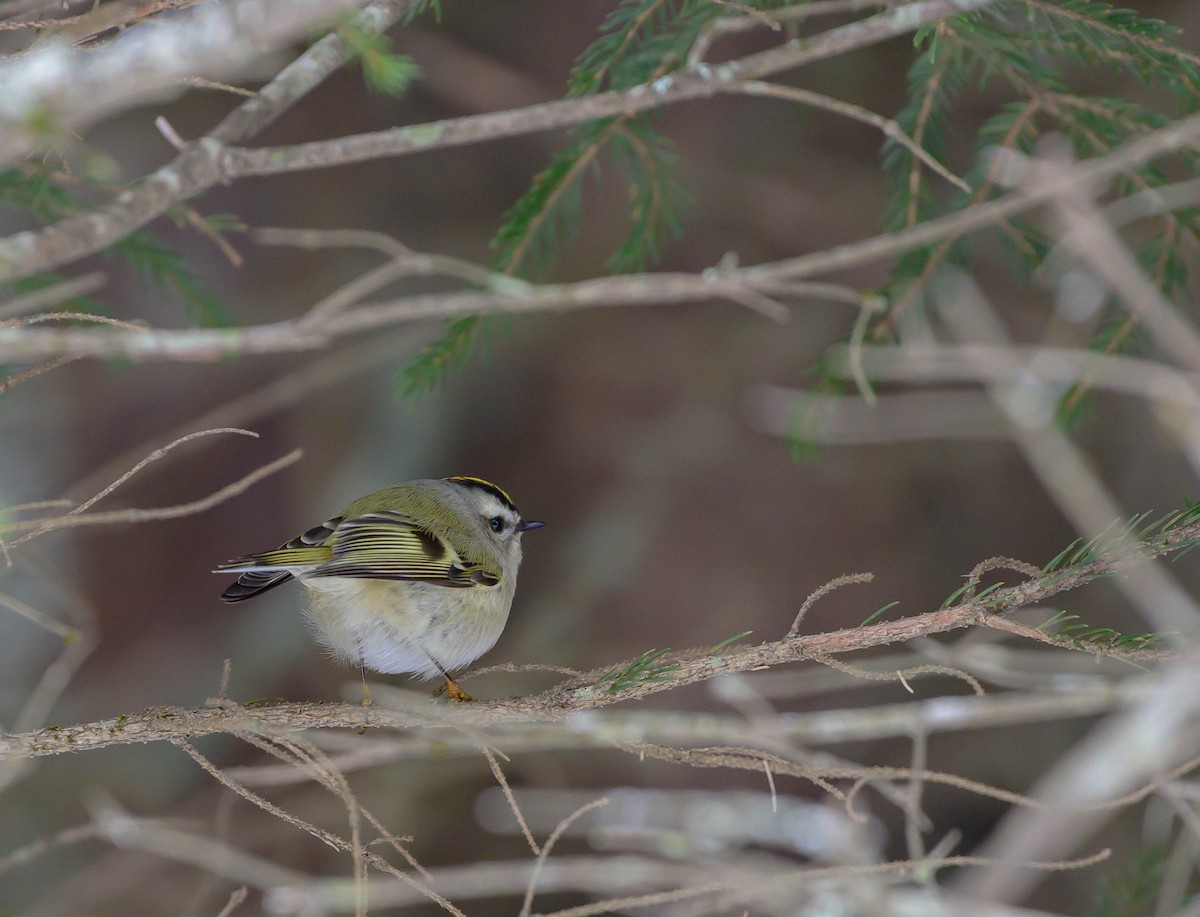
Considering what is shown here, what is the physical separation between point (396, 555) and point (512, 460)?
3.69ft

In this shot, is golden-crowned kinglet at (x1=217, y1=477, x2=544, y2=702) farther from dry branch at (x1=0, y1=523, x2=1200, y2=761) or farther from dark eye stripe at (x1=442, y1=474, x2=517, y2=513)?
dry branch at (x1=0, y1=523, x2=1200, y2=761)

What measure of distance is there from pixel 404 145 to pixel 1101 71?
2360 millimetres

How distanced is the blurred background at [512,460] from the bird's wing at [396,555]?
31.3 inches

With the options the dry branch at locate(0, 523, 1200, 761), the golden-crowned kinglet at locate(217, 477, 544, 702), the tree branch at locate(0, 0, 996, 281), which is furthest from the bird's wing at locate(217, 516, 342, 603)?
the tree branch at locate(0, 0, 996, 281)

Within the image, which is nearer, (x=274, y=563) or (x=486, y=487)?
(x=274, y=563)

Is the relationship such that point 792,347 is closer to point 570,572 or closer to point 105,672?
point 570,572

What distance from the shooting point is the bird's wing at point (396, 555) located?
2.14 metres

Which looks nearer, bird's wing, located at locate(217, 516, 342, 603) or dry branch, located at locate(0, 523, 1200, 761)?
dry branch, located at locate(0, 523, 1200, 761)

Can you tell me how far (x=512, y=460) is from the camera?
3318mm

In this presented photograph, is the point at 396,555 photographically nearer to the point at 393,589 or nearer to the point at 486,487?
the point at 393,589

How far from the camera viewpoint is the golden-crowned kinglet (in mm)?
2123

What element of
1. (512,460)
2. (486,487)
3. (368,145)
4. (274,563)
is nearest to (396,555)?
(274,563)

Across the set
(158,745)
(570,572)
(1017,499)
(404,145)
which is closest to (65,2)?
(404,145)

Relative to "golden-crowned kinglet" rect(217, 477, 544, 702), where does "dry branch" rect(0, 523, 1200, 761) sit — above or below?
above
